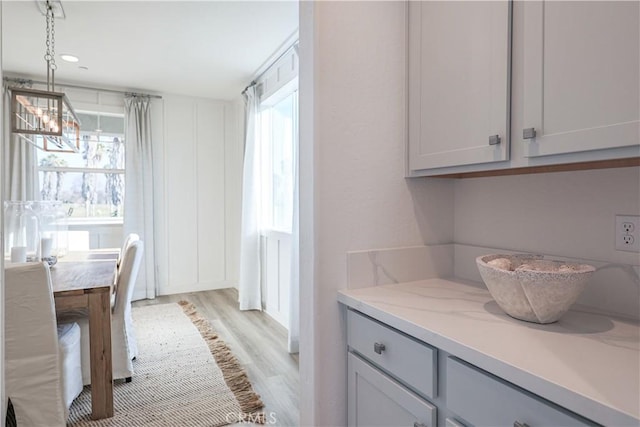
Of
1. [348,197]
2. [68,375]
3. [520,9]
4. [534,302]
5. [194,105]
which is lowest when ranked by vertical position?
[68,375]

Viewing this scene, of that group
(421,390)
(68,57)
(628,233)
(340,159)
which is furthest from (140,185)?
(628,233)

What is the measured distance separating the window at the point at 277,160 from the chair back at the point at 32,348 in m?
2.12

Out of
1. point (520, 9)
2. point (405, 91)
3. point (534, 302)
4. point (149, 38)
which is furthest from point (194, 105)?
point (534, 302)

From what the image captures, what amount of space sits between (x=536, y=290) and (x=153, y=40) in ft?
11.0

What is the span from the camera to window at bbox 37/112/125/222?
4.26m

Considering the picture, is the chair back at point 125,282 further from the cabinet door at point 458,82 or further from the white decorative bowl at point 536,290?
the white decorative bowl at point 536,290

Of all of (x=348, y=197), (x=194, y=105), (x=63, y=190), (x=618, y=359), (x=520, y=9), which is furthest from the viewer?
(x=194, y=105)

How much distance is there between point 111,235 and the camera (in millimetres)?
4438

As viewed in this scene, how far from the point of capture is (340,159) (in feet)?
4.39

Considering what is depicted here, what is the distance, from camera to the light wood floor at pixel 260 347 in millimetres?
2174

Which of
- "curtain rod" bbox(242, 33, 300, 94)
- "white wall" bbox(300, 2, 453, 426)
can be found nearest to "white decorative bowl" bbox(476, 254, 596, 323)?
"white wall" bbox(300, 2, 453, 426)

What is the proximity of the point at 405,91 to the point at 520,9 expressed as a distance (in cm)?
48

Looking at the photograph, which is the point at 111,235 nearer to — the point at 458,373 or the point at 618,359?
the point at 458,373

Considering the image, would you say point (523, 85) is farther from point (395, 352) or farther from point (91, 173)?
point (91, 173)
